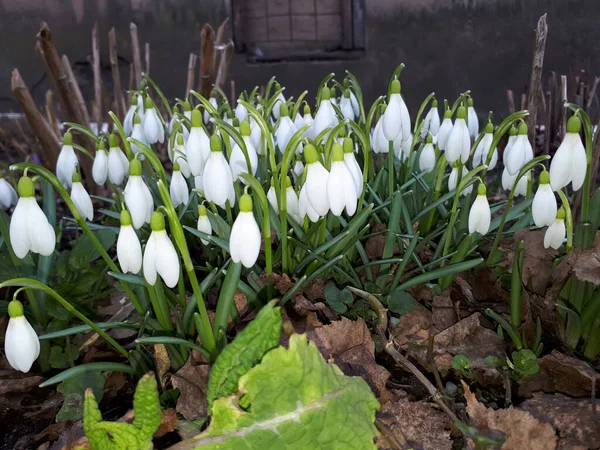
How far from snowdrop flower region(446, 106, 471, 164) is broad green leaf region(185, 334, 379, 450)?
82 cm

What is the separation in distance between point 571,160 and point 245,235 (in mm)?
732

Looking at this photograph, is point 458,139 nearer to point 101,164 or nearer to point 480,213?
point 480,213

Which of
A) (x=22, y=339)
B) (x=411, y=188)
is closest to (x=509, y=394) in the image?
(x=411, y=188)

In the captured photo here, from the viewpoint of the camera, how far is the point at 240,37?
18.7 feet

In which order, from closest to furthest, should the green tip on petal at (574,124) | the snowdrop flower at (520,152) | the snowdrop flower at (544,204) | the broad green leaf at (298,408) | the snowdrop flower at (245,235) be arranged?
1. the broad green leaf at (298,408)
2. the snowdrop flower at (245,235)
3. the green tip on petal at (574,124)
4. the snowdrop flower at (544,204)
5. the snowdrop flower at (520,152)

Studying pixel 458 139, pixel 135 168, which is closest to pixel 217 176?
pixel 135 168

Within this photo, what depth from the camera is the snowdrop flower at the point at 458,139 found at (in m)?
1.68

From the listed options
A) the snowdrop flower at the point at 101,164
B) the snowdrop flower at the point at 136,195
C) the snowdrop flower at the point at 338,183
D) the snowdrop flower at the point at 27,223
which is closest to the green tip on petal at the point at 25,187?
the snowdrop flower at the point at 27,223

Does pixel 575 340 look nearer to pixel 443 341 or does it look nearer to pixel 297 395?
pixel 443 341

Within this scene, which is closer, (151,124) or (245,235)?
(245,235)

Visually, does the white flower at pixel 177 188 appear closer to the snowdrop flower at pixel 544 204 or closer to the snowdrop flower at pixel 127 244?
the snowdrop flower at pixel 127 244

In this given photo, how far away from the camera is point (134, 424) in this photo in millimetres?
1152

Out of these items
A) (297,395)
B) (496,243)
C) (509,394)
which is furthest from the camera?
(496,243)

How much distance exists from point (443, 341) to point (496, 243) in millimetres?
314
